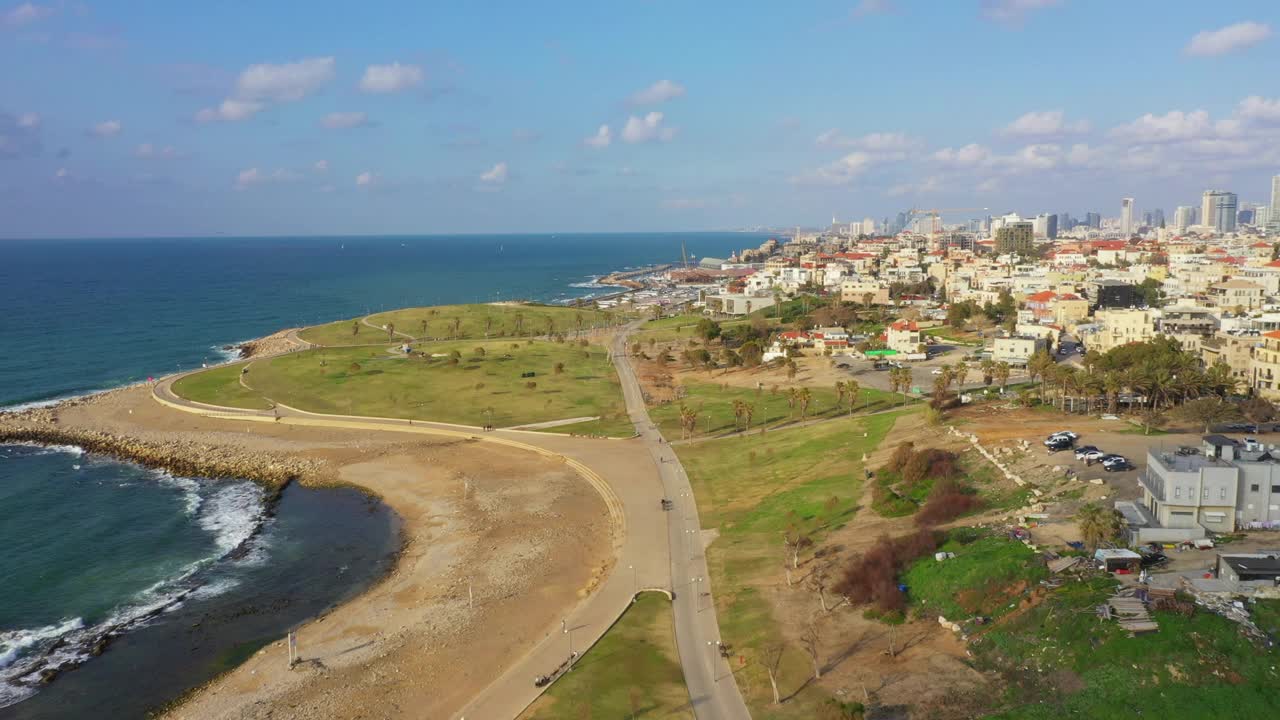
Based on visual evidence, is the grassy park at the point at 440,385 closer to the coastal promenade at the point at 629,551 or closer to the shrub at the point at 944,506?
the coastal promenade at the point at 629,551

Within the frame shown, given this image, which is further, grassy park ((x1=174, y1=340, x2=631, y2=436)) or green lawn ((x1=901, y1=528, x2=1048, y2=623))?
grassy park ((x1=174, y1=340, x2=631, y2=436))

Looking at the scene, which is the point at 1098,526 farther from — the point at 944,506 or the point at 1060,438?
the point at 1060,438

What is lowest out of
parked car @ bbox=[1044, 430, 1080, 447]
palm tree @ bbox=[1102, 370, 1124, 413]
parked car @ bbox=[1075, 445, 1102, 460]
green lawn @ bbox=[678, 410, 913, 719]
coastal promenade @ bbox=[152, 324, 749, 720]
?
coastal promenade @ bbox=[152, 324, 749, 720]

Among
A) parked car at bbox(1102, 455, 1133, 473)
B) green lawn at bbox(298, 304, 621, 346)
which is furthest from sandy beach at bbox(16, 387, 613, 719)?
green lawn at bbox(298, 304, 621, 346)

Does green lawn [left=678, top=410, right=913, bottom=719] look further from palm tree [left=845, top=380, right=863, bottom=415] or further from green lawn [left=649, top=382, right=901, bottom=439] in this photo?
green lawn [left=649, top=382, right=901, bottom=439]

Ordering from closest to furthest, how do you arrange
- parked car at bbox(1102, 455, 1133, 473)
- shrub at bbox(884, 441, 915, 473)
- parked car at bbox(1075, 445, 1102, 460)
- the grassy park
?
parked car at bbox(1102, 455, 1133, 473), parked car at bbox(1075, 445, 1102, 460), shrub at bbox(884, 441, 915, 473), the grassy park

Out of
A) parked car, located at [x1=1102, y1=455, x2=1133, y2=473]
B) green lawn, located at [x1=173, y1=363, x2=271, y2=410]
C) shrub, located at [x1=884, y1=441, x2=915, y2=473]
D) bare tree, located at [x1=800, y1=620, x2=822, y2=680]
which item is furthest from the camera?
green lawn, located at [x1=173, y1=363, x2=271, y2=410]

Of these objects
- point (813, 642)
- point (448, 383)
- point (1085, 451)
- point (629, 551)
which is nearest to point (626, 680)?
point (813, 642)
